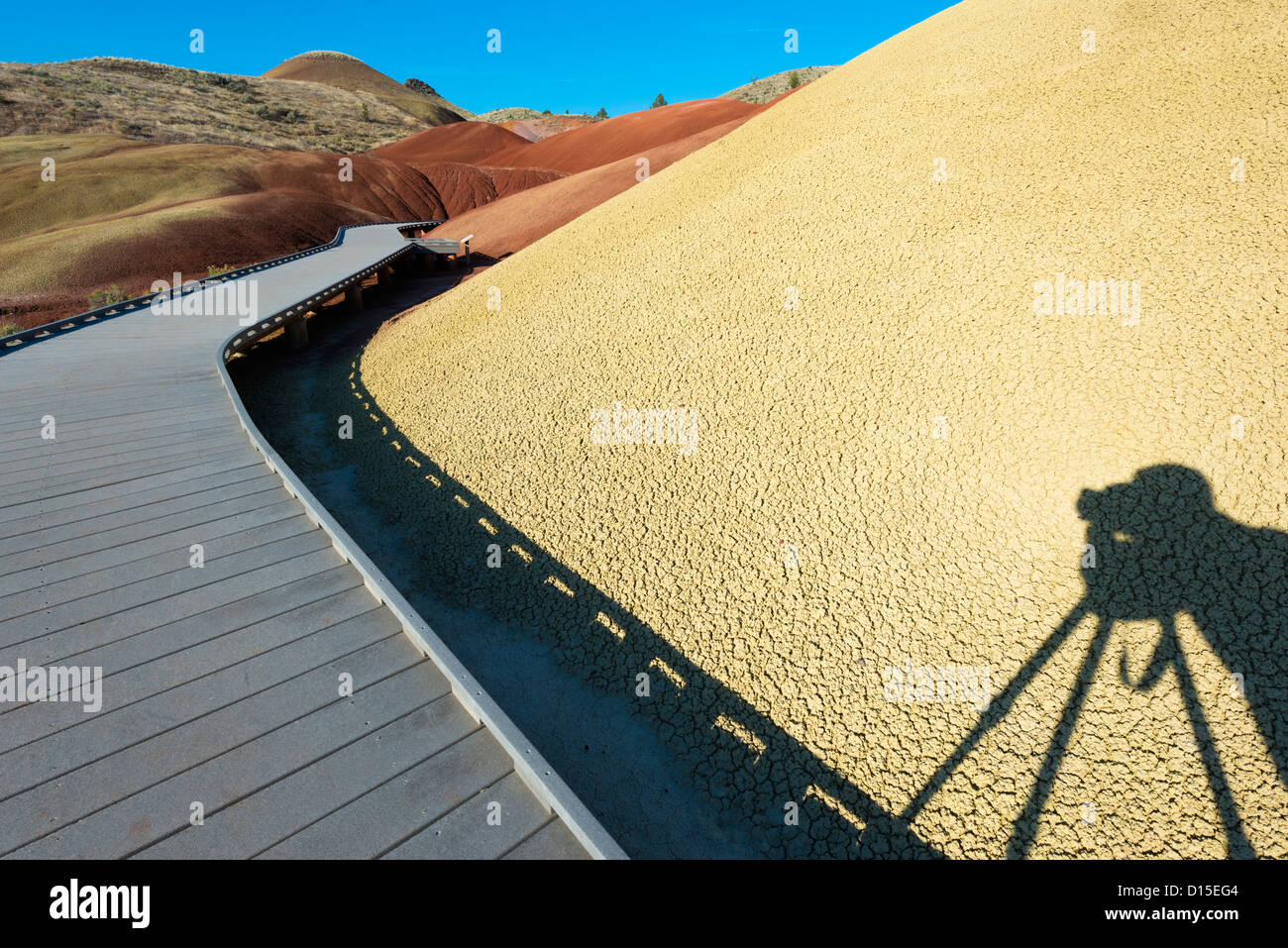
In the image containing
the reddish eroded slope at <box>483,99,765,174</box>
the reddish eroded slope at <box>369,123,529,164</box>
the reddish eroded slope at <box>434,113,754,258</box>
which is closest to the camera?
the reddish eroded slope at <box>434,113,754,258</box>

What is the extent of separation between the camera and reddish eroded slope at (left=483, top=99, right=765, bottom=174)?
52188 mm

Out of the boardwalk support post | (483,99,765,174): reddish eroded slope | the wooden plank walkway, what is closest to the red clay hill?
(483,99,765,174): reddish eroded slope

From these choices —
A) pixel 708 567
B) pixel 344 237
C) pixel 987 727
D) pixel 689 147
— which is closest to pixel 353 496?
pixel 708 567

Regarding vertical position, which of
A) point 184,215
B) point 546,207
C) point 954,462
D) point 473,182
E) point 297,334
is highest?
point 473,182

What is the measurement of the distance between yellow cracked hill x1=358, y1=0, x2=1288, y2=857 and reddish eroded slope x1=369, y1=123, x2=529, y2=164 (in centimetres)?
6174

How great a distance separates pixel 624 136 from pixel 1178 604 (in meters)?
61.4

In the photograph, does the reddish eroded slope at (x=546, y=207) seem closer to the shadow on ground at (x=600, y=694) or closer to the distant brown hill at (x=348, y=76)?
the shadow on ground at (x=600, y=694)

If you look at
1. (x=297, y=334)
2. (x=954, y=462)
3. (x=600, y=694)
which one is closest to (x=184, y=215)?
(x=297, y=334)

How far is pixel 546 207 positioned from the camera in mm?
31703

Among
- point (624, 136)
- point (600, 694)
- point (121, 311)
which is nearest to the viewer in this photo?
point (600, 694)

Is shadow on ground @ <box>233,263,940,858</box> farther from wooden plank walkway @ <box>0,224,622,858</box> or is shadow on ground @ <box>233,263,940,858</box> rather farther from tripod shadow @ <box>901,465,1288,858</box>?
wooden plank walkway @ <box>0,224,622,858</box>

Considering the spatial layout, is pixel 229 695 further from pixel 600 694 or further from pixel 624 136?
pixel 624 136

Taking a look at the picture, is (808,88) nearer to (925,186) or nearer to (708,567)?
(925,186)
